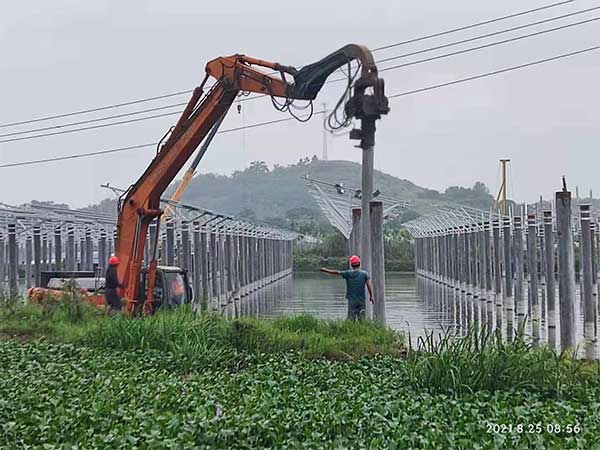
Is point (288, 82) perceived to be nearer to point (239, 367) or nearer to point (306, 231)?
point (239, 367)

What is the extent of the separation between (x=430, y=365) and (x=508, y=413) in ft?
5.48

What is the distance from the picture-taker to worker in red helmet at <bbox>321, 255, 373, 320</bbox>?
1395cm

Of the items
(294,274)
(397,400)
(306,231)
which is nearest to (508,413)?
(397,400)

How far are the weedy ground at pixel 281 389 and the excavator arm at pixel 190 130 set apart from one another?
113 inches

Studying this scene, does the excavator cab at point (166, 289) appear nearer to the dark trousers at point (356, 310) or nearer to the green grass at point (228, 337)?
the green grass at point (228, 337)

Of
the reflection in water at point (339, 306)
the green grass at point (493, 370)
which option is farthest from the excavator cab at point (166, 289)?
the green grass at point (493, 370)

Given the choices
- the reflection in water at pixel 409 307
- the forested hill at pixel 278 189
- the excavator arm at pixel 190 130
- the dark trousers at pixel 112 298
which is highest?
the forested hill at pixel 278 189

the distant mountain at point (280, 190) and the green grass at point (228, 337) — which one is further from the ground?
the distant mountain at point (280, 190)

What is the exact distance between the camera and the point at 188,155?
50.8 feet

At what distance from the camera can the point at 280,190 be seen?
494 ft

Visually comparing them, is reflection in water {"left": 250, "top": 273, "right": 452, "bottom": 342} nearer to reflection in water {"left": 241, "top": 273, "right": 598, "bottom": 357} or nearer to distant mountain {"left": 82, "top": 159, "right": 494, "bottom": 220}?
reflection in water {"left": 241, "top": 273, "right": 598, "bottom": 357}

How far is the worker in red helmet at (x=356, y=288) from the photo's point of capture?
45.8 feet

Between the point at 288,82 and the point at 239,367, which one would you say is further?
the point at 288,82

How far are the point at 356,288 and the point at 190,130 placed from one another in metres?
4.22
